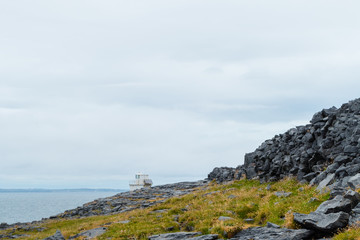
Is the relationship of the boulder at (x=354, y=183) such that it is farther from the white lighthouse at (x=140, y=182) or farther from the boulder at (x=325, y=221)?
the white lighthouse at (x=140, y=182)

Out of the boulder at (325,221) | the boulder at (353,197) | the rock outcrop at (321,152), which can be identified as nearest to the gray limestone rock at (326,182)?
the rock outcrop at (321,152)

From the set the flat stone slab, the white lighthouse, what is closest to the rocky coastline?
the flat stone slab

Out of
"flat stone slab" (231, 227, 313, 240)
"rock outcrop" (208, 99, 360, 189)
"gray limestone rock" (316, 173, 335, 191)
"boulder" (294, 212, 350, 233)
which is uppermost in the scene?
"rock outcrop" (208, 99, 360, 189)

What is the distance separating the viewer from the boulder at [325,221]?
1420cm

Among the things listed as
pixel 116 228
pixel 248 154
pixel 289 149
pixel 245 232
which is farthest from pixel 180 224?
pixel 248 154

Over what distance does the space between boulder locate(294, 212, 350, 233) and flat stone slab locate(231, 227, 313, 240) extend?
360 mm

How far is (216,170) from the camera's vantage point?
73.4 meters

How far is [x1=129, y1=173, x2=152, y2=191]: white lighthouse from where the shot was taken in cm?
10400

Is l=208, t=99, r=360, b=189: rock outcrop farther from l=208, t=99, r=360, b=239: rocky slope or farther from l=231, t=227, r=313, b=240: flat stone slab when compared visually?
l=231, t=227, r=313, b=240: flat stone slab

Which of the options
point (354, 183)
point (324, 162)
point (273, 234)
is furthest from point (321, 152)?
point (273, 234)

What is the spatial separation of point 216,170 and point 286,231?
58.6 meters

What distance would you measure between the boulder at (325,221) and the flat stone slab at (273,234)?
1.18 feet

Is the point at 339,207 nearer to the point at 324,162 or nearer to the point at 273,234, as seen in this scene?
the point at 273,234

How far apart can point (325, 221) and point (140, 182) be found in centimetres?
9274
